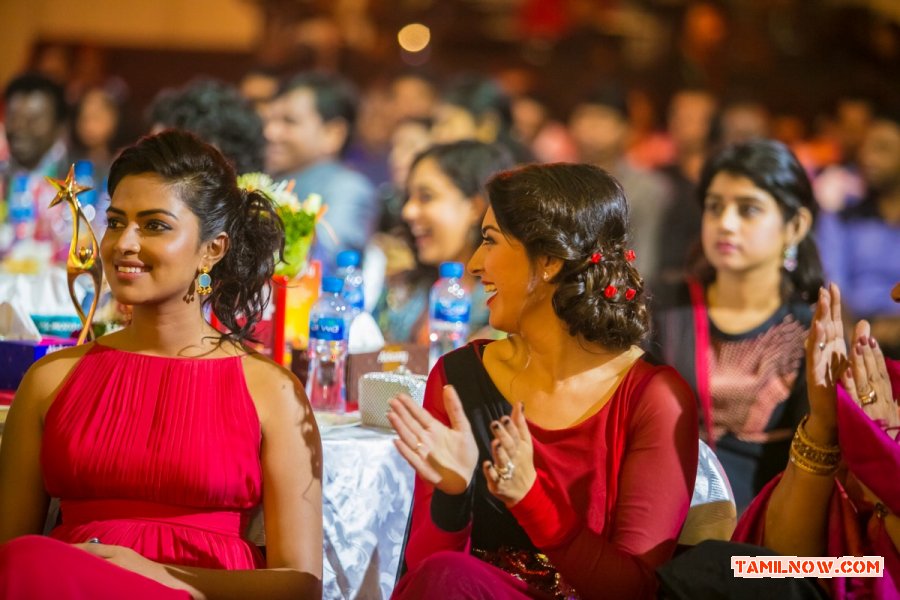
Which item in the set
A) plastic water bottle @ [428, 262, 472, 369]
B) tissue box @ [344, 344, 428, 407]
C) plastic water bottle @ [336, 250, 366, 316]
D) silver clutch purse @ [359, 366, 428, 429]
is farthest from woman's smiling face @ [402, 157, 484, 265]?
silver clutch purse @ [359, 366, 428, 429]

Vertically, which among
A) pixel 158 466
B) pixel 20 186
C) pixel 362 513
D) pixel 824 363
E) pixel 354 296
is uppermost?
pixel 20 186

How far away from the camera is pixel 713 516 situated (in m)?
2.25

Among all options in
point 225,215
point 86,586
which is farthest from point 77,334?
point 86,586

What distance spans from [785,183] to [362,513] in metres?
1.96

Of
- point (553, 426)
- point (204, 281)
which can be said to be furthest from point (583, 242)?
point (204, 281)

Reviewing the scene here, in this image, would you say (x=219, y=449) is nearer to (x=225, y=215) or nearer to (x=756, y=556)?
(x=225, y=215)

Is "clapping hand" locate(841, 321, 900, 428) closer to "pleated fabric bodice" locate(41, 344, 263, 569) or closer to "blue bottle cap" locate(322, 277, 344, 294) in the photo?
"pleated fabric bodice" locate(41, 344, 263, 569)

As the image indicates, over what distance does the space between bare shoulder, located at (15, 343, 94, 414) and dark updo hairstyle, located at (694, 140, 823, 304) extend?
2.33 meters

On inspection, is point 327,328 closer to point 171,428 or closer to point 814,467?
point 171,428

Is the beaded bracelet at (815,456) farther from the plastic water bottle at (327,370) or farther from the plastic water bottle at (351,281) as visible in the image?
the plastic water bottle at (351,281)

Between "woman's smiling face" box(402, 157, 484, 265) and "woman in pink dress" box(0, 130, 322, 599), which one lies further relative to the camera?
"woman's smiling face" box(402, 157, 484, 265)

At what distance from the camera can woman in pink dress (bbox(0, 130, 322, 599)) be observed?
2.01 metres

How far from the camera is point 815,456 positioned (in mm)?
2018

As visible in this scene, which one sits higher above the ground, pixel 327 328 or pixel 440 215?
pixel 440 215
